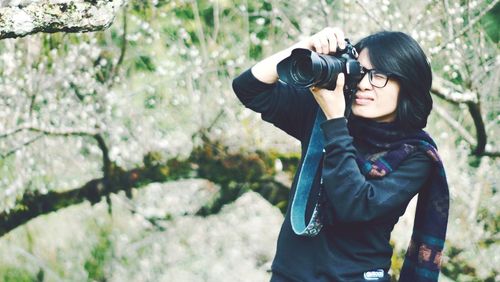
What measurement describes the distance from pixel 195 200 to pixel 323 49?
218 centimetres

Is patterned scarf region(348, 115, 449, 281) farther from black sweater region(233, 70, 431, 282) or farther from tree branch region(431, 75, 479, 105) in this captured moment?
tree branch region(431, 75, 479, 105)

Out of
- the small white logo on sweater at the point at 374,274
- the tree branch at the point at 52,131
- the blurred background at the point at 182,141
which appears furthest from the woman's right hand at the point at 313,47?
the tree branch at the point at 52,131

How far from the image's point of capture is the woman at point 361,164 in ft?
4.50

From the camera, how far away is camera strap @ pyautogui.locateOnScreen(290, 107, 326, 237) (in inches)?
54.6

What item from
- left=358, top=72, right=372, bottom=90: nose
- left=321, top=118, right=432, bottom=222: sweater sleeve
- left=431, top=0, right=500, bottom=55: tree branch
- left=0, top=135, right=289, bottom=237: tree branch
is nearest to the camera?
left=321, top=118, right=432, bottom=222: sweater sleeve

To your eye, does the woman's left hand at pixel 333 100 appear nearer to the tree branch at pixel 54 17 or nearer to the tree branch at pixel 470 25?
the tree branch at pixel 54 17

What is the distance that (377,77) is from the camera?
4.82 feet

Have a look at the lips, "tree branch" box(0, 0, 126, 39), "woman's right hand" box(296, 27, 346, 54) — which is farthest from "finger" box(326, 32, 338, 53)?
"tree branch" box(0, 0, 126, 39)

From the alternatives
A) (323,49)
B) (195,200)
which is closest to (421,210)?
(323,49)

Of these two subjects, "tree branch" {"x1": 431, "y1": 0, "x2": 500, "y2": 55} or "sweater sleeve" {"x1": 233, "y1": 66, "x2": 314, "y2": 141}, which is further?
"tree branch" {"x1": 431, "y1": 0, "x2": 500, "y2": 55}

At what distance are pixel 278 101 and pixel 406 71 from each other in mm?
279

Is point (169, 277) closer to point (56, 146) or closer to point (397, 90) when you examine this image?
point (56, 146)

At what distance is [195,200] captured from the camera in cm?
357

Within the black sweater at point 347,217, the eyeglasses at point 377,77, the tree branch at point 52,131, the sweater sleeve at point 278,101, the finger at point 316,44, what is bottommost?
the tree branch at point 52,131
